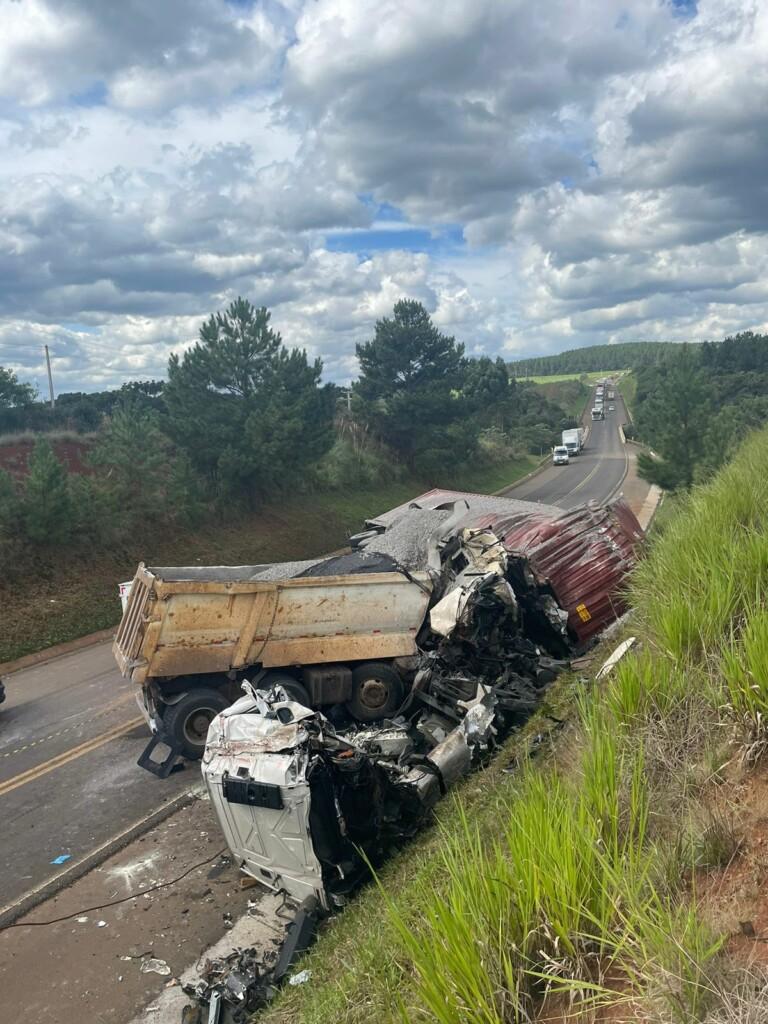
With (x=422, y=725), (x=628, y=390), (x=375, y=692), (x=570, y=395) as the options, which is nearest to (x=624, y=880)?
(x=422, y=725)

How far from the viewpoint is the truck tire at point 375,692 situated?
9461 millimetres

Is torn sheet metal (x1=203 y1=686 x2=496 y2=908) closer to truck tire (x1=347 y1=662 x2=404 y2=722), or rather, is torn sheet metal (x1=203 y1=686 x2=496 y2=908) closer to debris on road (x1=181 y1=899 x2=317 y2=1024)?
debris on road (x1=181 y1=899 x2=317 y2=1024)

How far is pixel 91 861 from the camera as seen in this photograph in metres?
7.11

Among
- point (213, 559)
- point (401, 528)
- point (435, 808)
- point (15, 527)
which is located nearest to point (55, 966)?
point (435, 808)

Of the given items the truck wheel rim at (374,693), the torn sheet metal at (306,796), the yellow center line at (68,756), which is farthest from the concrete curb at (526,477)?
the torn sheet metal at (306,796)

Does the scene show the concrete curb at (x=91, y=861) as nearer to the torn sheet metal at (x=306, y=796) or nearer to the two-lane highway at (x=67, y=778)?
the two-lane highway at (x=67, y=778)

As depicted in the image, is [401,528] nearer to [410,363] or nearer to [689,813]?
[689,813]

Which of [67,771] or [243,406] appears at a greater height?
[243,406]

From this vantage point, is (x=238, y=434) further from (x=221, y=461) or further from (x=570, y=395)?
(x=570, y=395)

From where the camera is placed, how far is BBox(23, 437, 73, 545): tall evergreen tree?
19.3 m

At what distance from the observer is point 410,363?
40.0 meters

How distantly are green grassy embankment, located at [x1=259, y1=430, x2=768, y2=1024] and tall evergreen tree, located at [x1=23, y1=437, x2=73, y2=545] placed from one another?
1693 cm

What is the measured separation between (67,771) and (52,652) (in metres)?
8.47

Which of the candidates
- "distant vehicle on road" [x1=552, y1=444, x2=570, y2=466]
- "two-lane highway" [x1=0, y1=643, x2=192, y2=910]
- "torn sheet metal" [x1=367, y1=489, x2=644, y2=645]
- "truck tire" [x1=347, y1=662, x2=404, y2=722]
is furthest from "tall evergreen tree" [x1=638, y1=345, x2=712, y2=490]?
"distant vehicle on road" [x1=552, y1=444, x2=570, y2=466]
